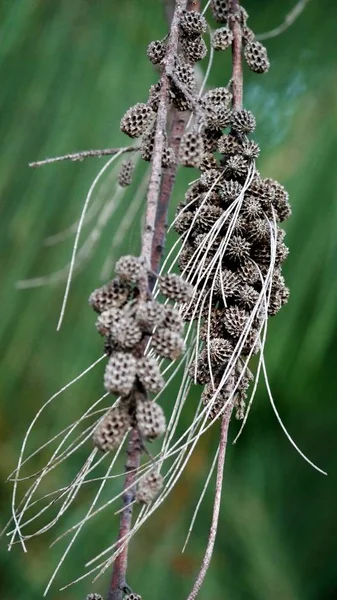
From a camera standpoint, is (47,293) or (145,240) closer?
(145,240)

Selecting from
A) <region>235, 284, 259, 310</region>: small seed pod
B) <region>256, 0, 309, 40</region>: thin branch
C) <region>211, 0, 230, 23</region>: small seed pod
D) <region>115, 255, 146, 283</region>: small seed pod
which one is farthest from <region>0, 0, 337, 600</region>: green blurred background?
<region>115, 255, 146, 283</region>: small seed pod

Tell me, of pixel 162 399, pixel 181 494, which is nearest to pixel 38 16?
pixel 162 399

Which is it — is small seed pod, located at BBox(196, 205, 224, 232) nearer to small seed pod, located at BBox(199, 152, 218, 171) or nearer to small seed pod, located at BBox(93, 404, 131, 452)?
small seed pod, located at BBox(199, 152, 218, 171)

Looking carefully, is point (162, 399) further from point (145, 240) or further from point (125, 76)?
point (145, 240)

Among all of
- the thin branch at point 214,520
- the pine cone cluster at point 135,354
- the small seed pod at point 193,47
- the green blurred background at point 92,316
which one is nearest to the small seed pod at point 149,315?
the pine cone cluster at point 135,354

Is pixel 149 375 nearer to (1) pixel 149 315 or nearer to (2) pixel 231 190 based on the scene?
(1) pixel 149 315

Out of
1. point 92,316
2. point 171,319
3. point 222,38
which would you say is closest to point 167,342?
point 171,319
